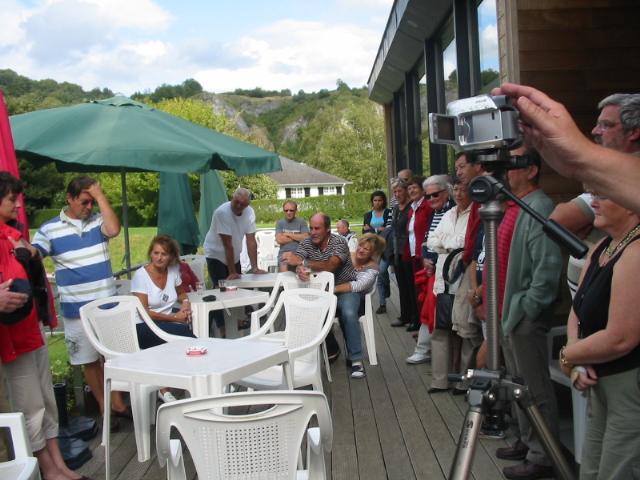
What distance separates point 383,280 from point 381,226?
3.08 ft

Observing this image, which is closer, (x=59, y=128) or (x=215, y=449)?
(x=215, y=449)

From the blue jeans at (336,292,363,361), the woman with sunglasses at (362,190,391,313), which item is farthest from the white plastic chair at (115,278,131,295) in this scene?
the woman with sunglasses at (362,190,391,313)

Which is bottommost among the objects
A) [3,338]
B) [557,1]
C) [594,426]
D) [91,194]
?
[594,426]

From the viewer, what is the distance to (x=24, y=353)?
3014 millimetres

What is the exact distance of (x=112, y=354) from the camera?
12.3ft

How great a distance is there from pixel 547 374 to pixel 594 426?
1154 millimetres

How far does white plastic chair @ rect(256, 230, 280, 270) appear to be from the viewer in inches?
379

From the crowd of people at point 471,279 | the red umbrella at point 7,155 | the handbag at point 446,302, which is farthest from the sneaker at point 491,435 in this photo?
the red umbrella at point 7,155

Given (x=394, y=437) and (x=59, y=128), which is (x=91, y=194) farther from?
(x=394, y=437)

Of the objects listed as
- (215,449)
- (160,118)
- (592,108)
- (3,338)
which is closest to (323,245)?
(160,118)

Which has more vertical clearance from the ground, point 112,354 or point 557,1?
point 557,1

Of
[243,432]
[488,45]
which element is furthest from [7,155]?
[488,45]

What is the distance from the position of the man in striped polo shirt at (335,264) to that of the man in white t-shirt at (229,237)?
1204 mm

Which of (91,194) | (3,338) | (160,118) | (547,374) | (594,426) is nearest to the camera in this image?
(594,426)
